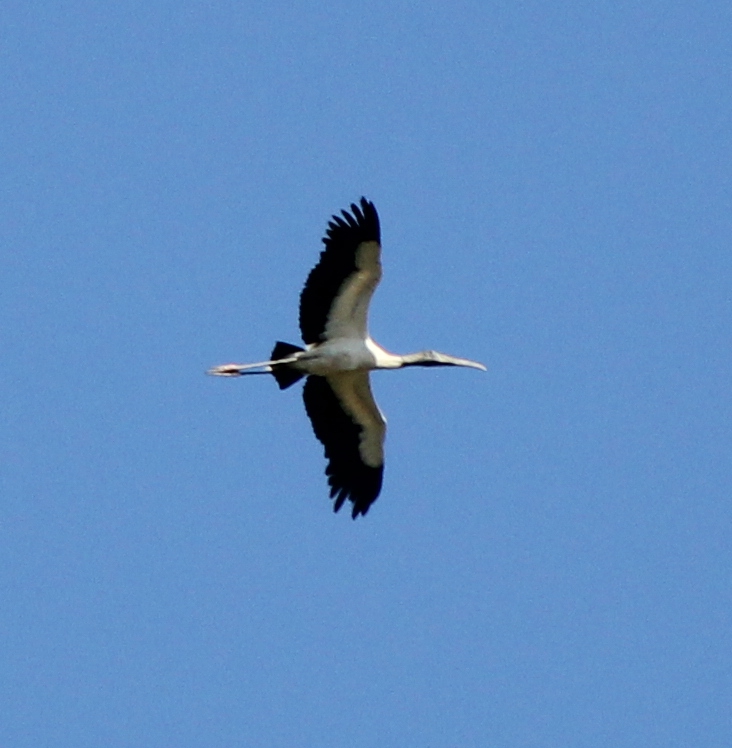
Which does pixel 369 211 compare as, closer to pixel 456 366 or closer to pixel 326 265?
pixel 326 265

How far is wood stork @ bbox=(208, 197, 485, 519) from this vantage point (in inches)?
1212

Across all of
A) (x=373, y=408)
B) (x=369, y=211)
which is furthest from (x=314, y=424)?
(x=369, y=211)

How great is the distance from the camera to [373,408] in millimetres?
32000

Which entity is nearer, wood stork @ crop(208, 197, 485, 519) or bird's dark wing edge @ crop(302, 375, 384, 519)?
wood stork @ crop(208, 197, 485, 519)

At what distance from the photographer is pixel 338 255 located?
3078 cm

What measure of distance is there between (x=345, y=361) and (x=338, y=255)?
137 centimetres

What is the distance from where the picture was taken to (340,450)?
32.1 m

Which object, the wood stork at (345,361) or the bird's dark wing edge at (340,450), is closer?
the wood stork at (345,361)

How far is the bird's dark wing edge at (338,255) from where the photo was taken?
30.7 metres

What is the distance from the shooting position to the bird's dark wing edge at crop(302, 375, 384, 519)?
105 feet

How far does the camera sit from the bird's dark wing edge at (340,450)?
31953mm

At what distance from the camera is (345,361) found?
1236 inches

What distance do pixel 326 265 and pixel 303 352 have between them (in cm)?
117

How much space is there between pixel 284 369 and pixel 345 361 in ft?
2.44
